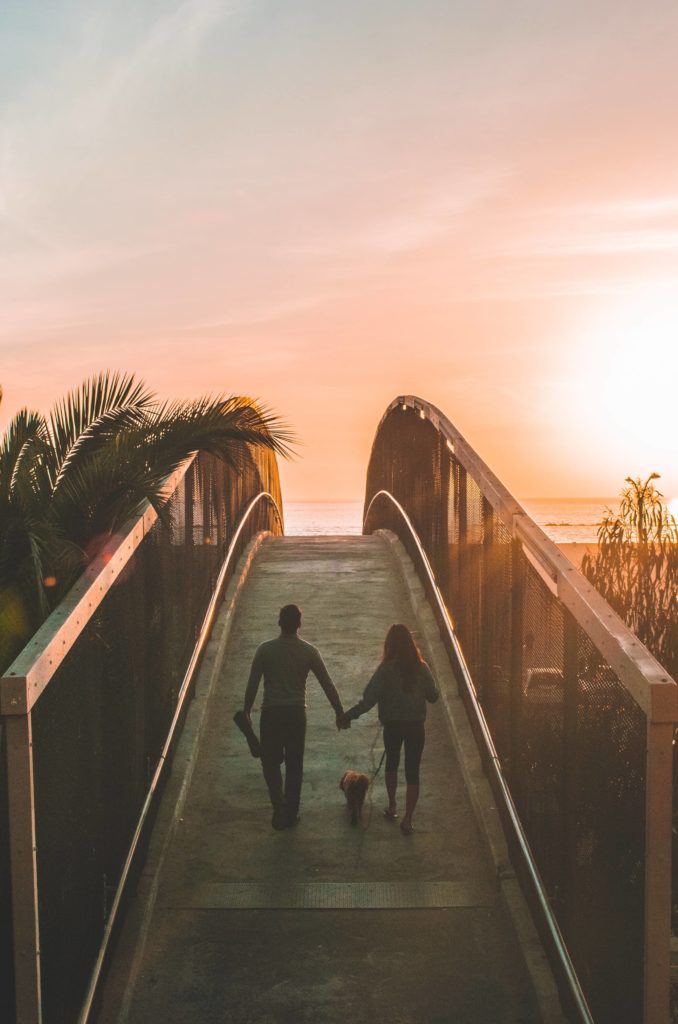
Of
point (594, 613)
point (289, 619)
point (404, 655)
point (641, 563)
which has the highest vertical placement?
point (594, 613)

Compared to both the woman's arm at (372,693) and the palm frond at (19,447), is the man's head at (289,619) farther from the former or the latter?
the palm frond at (19,447)

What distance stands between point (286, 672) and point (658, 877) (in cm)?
449

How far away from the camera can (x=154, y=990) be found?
5605 mm

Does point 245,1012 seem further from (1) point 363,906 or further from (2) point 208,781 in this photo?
(2) point 208,781

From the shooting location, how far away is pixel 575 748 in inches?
193

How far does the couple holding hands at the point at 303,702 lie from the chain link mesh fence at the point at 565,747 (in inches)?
21.9

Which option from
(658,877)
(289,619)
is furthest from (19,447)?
(658,877)

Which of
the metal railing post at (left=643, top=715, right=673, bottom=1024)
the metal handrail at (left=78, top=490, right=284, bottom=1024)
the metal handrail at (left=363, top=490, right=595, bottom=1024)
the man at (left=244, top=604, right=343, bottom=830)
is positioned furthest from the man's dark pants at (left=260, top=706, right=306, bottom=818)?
the metal railing post at (left=643, top=715, right=673, bottom=1024)

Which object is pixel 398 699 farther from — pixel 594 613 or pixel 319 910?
pixel 594 613

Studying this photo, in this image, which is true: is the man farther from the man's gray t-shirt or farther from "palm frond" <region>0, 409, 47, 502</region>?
"palm frond" <region>0, 409, 47, 502</region>

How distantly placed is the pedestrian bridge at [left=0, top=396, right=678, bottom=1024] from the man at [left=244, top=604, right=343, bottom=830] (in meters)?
0.31

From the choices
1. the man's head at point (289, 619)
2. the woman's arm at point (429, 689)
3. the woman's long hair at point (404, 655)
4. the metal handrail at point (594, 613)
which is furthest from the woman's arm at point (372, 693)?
the metal handrail at point (594, 613)

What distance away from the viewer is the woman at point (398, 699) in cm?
782

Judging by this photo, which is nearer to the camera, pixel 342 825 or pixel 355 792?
pixel 355 792
